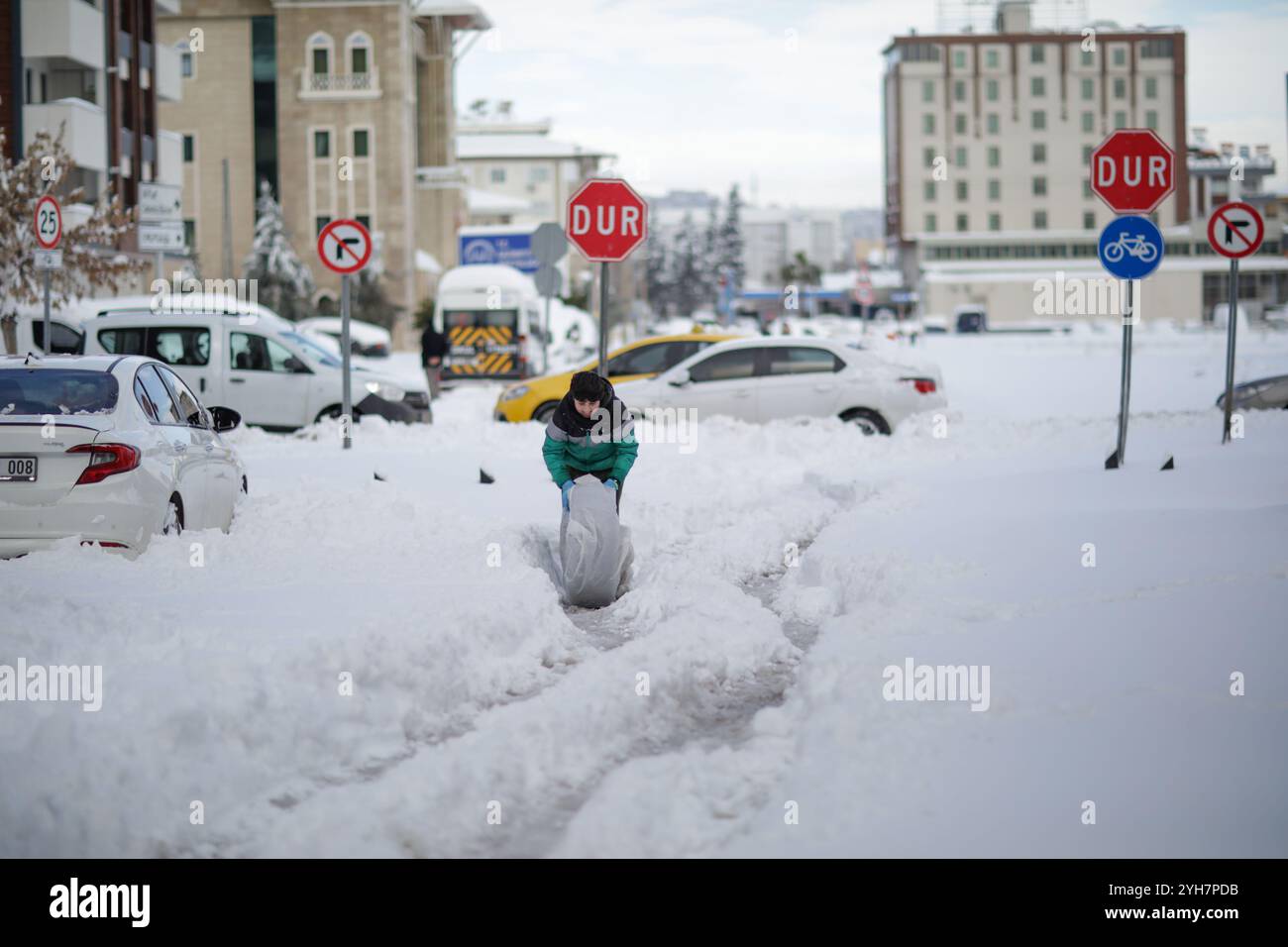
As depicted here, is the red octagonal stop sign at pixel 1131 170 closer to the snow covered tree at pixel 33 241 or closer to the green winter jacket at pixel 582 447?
the green winter jacket at pixel 582 447

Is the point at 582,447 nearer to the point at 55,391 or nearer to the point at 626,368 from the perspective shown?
the point at 55,391

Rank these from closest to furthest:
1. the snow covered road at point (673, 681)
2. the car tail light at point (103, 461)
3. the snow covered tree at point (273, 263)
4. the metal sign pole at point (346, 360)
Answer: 1. the snow covered road at point (673, 681)
2. the car tail light at point (103, 461)
3. the metal sign pole at point (346, 360)
4. the snow covered tree at point (273, 263)

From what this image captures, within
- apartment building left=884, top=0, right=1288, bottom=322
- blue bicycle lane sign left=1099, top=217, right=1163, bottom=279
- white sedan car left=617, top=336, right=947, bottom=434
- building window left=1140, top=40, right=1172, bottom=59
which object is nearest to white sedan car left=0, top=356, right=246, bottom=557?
blue bicycle lane sign left=1099, top=217, right=1163, bottom=279

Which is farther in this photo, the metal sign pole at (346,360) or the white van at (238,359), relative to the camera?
the white van at (238,359)

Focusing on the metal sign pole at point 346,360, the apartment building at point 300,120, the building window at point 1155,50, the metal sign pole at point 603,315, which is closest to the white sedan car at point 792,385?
the metal sign pole at point 346,360

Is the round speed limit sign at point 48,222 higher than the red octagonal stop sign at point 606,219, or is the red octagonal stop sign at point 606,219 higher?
the round speed limit sign at point 48,222

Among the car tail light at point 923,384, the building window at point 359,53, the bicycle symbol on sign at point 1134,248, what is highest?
the building window at point 359,53

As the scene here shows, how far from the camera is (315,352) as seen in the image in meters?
20.0

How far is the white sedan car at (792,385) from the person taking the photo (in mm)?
18828

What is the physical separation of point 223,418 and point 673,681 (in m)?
5.48

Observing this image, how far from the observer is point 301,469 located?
15445 millimetres

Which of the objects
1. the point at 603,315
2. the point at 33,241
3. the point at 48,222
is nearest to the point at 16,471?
the point at 603,315

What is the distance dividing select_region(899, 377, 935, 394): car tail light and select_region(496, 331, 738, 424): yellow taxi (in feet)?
8.79
